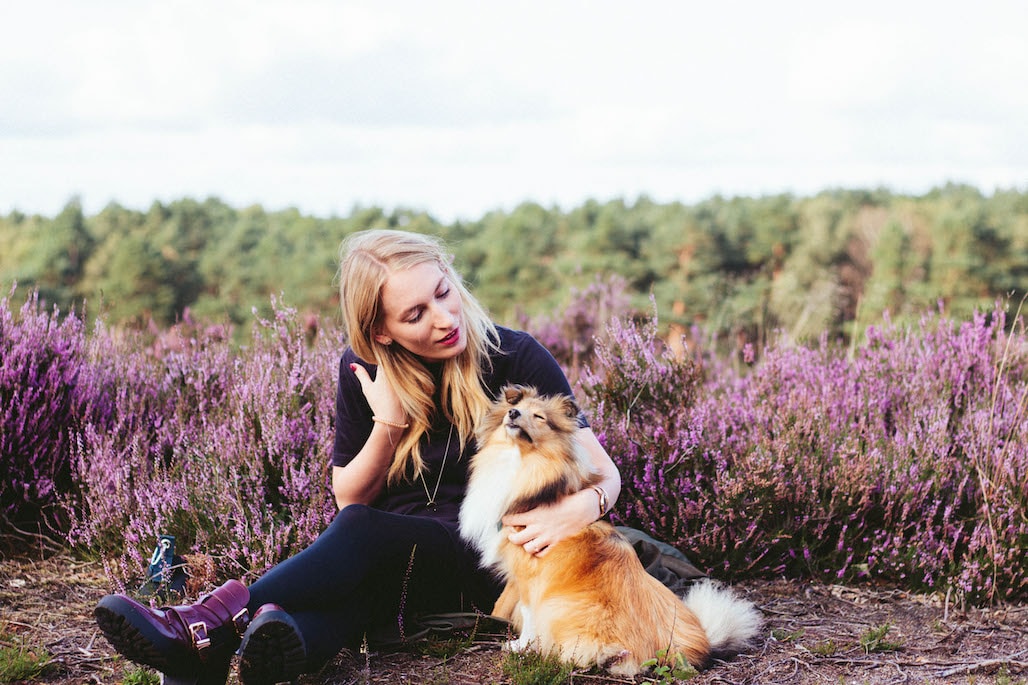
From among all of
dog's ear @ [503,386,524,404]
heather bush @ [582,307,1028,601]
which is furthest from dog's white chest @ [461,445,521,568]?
heather bush @ [582,307,1028,601]

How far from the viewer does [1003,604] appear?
12.7 ft

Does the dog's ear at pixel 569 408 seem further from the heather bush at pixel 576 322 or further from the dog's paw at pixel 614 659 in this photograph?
the heather bush at pixel 576 322

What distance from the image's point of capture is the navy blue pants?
2801 mm

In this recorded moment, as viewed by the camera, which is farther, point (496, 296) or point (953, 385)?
point (496, 296)

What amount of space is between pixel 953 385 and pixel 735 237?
43.6 ft

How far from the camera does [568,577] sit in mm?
2848

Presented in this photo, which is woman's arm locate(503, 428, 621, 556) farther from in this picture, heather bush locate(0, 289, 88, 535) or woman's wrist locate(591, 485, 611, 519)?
heather bush locate(0, 289, 88, 535)

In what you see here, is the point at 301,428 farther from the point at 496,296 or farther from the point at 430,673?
the point at 496,296

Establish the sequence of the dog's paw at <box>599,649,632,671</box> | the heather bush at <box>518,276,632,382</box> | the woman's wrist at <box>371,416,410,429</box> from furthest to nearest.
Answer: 1. the heather bush at <box>518,276,632,382</box>
2. the woman's wrist at <box>371,416,410,429</box>
3. the dog's paw at <box>599,649,632,671</box>

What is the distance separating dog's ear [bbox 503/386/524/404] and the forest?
11539mm

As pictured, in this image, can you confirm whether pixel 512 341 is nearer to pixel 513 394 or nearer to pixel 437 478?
pixel 513 394

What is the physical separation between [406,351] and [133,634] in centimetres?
138

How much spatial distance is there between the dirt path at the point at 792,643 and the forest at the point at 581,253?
35.3 feet

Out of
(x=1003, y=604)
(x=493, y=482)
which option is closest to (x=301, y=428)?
(x=493, y=482)
